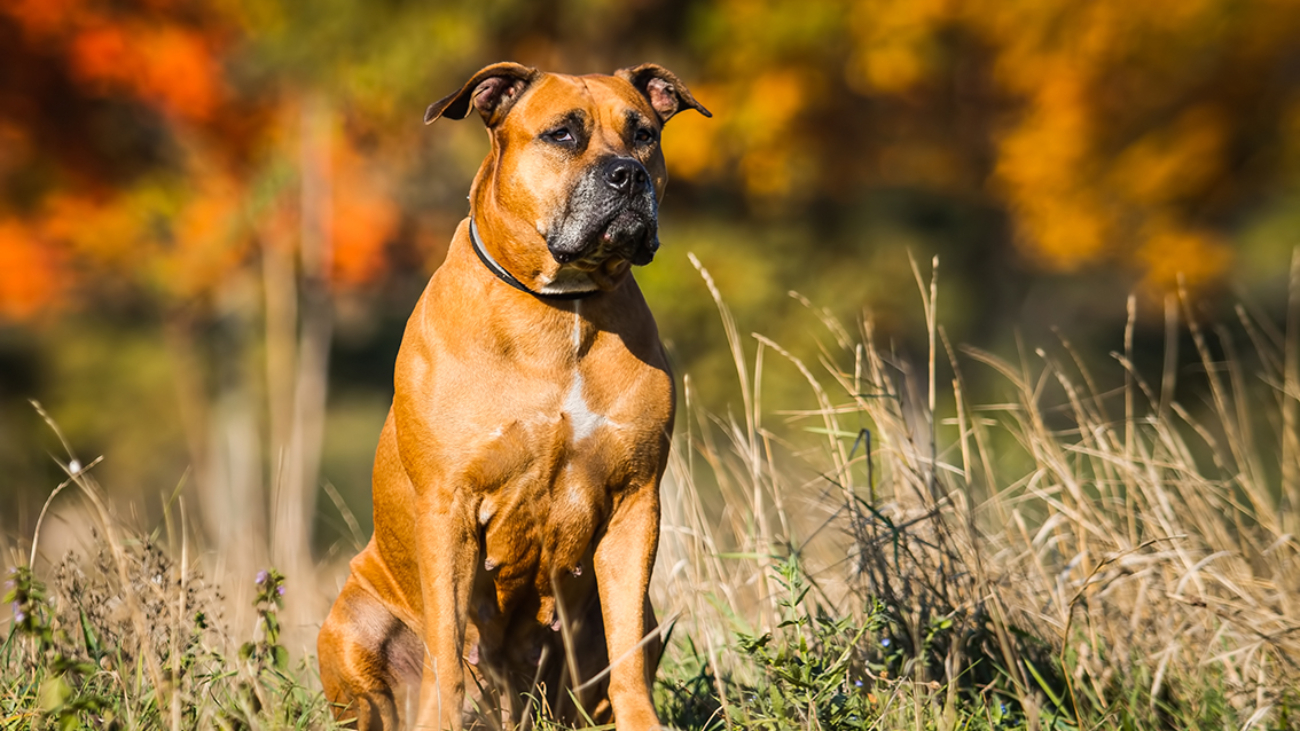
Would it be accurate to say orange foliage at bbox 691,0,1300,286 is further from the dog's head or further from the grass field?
the dog's head

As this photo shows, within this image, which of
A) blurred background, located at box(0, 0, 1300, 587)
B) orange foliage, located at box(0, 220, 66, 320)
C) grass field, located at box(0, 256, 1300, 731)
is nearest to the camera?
grass field, located at box(0, 256, 1300, 731)

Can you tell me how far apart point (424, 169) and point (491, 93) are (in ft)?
26.9

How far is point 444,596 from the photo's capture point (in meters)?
3.24

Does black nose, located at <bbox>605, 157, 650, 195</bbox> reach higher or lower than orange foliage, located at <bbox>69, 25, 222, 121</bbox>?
higher

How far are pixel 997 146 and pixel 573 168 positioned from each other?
32.6ft

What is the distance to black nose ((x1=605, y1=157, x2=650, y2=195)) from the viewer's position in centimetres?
343

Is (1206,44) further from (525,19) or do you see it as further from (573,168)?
(573,168)

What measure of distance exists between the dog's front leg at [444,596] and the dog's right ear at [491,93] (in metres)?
1.17

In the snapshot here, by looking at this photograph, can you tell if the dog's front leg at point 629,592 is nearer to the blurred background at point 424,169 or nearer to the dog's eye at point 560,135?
the dog's eye at point 560,135

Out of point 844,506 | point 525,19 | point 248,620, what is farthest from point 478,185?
point 525,19

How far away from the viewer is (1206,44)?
10.6m

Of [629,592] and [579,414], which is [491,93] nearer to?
[579,414]

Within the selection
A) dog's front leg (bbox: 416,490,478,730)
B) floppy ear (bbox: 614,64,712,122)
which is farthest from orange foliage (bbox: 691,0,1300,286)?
dog's front leg (bbox: 416,490,478,730)

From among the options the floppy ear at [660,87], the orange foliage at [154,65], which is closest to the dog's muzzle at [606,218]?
the floppy ear at [660,87]
